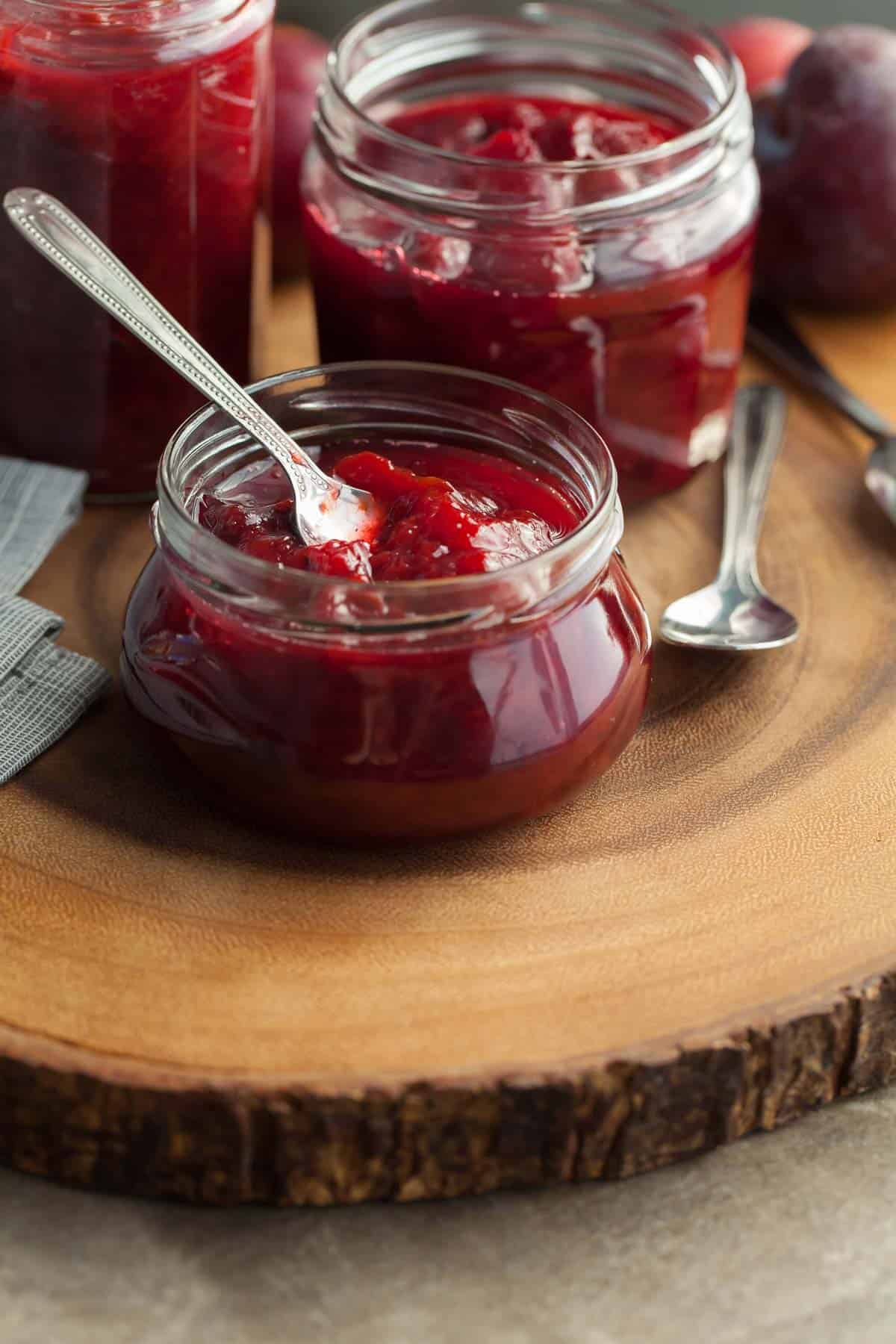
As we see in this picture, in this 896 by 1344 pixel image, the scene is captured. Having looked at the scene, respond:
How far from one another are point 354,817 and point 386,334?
717mm

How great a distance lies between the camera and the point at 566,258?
2031mm

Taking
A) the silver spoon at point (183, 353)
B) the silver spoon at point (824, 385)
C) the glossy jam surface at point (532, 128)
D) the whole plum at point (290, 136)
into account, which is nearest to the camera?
the silver spoon at point (183, 353)

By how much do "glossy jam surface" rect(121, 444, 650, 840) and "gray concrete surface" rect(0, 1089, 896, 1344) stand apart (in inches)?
15.2

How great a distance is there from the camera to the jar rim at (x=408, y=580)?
5.22 ft

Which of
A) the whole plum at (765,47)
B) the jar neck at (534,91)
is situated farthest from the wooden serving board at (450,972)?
the whole plum at (765,47)

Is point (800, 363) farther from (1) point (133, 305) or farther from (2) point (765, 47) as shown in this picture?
(1) point (133, 305)

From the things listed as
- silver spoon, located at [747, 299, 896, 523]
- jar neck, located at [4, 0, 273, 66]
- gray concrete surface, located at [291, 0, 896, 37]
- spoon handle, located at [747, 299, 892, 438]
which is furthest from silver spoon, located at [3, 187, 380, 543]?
gray concrete surface, located at [291, 0, 896, 37]

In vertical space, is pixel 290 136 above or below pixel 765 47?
below

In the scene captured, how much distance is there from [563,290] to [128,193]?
20.8 inches

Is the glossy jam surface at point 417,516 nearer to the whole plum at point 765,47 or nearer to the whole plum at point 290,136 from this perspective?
the whole plum at point 290,136

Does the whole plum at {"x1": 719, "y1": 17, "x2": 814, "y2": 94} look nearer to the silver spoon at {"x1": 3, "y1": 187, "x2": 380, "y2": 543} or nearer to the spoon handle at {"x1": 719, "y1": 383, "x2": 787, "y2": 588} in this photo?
the spoon handle at {"x1": 719, "y1": 383, "x2": 787, "y2": 588}

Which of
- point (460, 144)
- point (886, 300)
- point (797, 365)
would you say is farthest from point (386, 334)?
point (886, 300)

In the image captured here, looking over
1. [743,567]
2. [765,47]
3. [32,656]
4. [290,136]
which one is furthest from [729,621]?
[765,47]

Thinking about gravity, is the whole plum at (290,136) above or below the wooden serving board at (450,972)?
above
